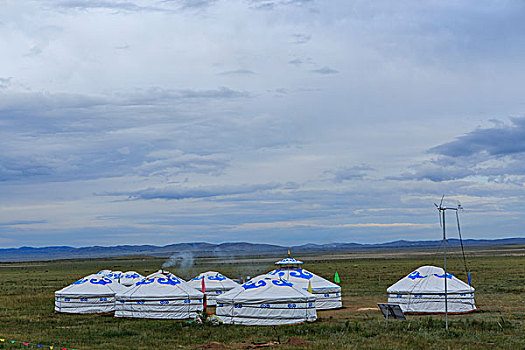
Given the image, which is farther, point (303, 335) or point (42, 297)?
point (42, 297)

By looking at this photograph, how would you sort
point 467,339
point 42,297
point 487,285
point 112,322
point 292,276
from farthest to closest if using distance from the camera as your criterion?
point 487,285
point 42,297
point 292,276
point 112,322
point 467,339

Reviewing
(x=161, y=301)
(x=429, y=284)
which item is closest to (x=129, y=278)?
(x=161, y=301)

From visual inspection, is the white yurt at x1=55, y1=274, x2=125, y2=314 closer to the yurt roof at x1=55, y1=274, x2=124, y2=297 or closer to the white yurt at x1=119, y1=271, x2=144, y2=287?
the yurt roof at x1=55, y1=274, x2=124, y2=297

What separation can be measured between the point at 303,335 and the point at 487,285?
98.2 ft

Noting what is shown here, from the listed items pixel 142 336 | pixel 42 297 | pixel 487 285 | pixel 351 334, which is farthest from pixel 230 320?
pixel 487 285

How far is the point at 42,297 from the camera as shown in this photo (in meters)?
46.3

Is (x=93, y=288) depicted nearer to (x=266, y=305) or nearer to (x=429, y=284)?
(x=266, y=305)

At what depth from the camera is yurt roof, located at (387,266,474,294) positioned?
1325 inches

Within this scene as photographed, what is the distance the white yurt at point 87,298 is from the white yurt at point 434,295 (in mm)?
16163

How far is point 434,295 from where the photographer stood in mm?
33625

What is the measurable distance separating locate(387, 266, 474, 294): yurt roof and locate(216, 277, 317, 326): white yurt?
23.8ft

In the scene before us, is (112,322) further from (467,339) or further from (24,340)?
(467,339)

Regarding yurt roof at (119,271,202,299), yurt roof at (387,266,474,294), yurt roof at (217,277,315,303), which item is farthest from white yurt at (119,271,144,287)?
yurt roof at (387,266,474,294)

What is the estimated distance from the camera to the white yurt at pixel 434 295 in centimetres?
3366
